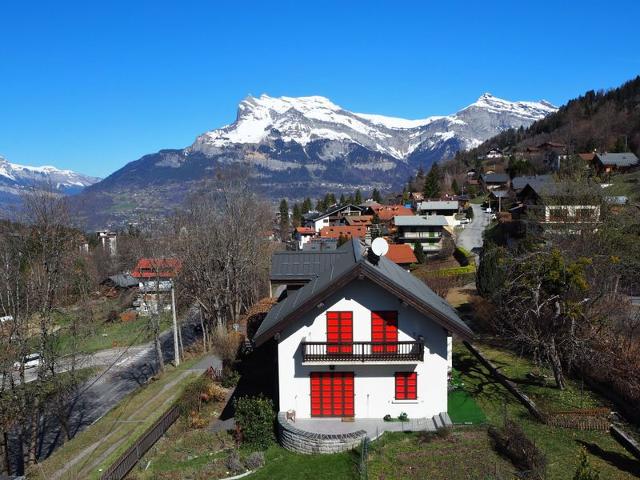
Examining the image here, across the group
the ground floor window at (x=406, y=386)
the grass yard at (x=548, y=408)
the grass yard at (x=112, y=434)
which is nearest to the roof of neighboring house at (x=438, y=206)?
the grass yard at (x=548, y=408)

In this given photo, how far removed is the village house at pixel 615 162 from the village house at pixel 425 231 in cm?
3746

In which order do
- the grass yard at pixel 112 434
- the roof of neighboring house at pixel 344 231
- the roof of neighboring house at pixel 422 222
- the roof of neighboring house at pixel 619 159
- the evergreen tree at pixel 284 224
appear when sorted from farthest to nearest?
the evergreen tree at pixel 284 224 → the roof of neighboring house at pixel 344 231 → the roof of neighboring house at pixel 619 159 → the roof of neighboring house at pixel 422 222 → the grass yard at pixel 112 434

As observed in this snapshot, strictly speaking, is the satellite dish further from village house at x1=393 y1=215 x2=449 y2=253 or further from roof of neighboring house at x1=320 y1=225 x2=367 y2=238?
roof of neighboring house at x1=320 y1=225 x2=367 y2=238

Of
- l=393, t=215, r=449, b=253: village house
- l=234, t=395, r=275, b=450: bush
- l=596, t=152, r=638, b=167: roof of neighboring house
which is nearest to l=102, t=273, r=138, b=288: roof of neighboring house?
l=393, t=215, r=449, b=253: village house

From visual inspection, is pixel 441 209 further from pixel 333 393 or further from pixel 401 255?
pixel 333 393

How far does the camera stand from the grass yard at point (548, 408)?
55.7 ft

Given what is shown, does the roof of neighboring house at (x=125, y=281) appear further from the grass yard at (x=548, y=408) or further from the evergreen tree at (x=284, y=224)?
the grass yard at (x=548, y=408)

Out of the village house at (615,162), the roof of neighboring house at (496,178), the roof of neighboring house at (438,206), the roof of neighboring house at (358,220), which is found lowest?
the roof of neighboring house at (358,220)

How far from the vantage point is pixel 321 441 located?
19172 millimetres

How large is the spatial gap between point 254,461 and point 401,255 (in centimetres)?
5450

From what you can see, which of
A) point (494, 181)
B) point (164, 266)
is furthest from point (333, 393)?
point (494, 181)

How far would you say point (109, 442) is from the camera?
983 inches

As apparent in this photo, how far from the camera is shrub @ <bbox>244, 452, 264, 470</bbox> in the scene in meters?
18.9

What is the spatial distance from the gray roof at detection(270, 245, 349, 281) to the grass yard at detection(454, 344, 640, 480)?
926 cm
